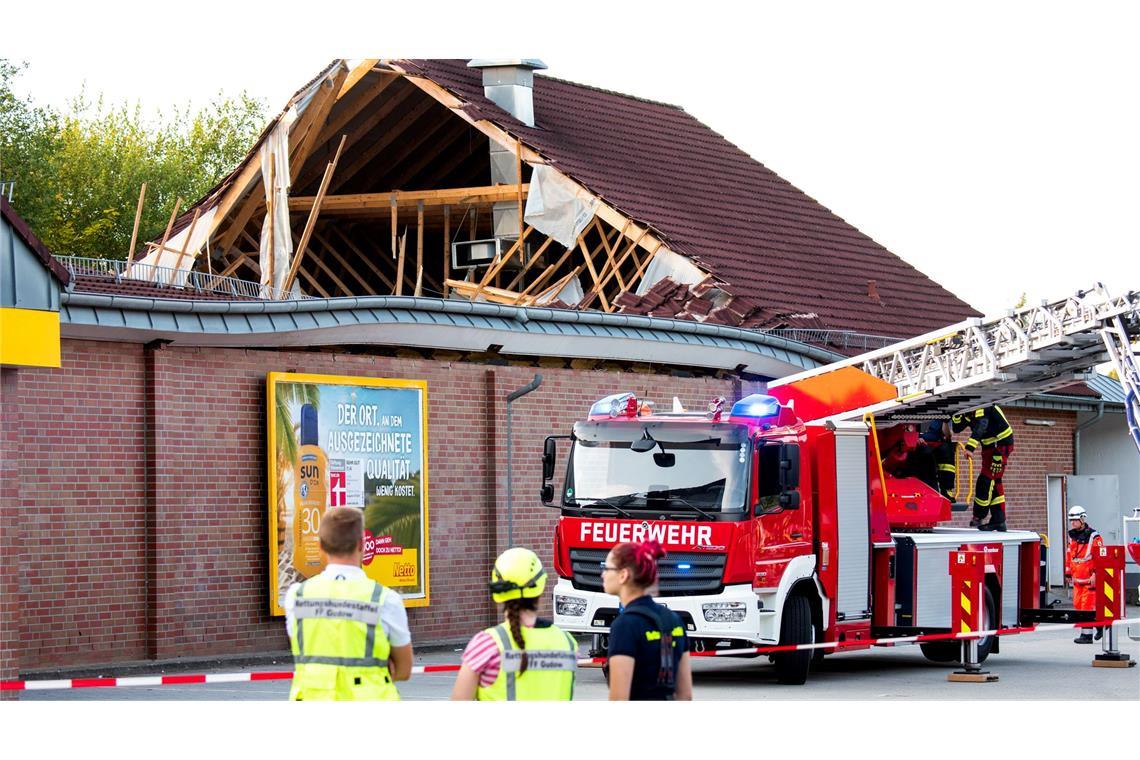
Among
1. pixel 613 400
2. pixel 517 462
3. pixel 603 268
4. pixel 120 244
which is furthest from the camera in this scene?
pixel 120 244

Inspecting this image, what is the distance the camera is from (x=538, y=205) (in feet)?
91.9

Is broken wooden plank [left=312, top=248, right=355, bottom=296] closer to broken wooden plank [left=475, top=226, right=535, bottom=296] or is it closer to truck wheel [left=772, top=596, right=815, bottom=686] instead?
broken wooden plank [left=475, top=226, right=535, bottom=296]

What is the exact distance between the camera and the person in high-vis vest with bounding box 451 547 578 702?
260 inches

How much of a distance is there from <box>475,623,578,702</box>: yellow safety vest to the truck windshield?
27.1ft

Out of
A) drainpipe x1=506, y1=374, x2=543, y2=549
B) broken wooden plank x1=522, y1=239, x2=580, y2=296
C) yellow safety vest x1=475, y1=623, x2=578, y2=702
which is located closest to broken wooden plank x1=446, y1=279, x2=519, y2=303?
broken wooden plank x1=522, y1=239, x2=580, y2=296

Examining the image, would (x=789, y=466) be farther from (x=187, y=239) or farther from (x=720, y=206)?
(x=187, y=239)

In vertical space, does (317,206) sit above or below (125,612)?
above

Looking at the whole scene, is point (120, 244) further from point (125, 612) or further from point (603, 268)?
point (125, 612)

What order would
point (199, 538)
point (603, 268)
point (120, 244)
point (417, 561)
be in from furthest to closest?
point (120, 244)
point (603, 268)
point (417, 561)
point (199, 538)

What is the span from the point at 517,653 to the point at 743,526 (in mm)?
8383

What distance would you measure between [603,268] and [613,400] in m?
12.4

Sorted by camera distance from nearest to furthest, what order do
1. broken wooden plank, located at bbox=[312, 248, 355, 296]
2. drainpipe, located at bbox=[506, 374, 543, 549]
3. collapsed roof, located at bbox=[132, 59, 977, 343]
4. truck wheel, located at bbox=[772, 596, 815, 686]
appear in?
truck wheel, located at bbox=[772, 596, 815, 686] < drainpipe, located at bbox=[506, 374, 543, 549] < collapsed roof, located at bbox=[132, 59, 977, 343] < broken wooden plank, located at bbox=[312, 248, 355, 296]

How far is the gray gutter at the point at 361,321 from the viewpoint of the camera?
51.5 feet
